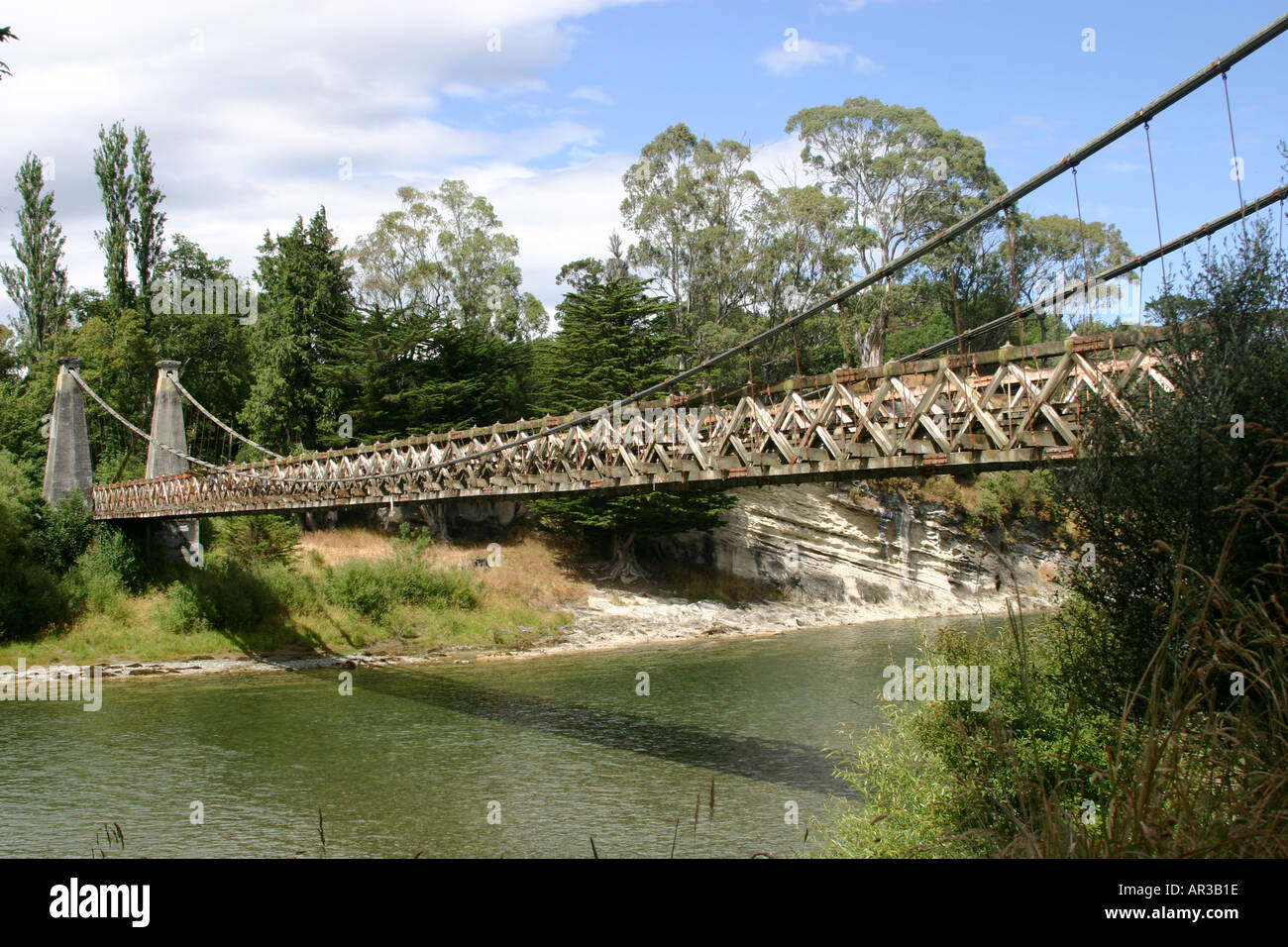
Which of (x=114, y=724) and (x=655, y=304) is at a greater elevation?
(x=655, y=304)

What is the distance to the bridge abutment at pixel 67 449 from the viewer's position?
2623 cm

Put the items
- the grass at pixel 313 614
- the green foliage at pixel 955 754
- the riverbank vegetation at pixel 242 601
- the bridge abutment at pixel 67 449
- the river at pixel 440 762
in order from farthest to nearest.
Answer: the bridge abutment at pixel 67 449 < the grass at pixel 313 614 < the riverbank vegetation at pixel 242 601 < the river at pixel 440 762 < the green foliage at pixel 955 754

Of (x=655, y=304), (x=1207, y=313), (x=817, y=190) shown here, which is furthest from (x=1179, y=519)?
(x=817, y=190)

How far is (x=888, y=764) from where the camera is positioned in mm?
10328

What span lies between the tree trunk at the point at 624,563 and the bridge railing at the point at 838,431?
15957 millimetres

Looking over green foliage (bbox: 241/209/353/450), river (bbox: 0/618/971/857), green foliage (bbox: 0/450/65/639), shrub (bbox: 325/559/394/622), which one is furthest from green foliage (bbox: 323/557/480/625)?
green foliage (bbox: 241/209/353/450)

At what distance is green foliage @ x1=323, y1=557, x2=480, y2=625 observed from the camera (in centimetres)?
2662

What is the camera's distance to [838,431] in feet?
35.7

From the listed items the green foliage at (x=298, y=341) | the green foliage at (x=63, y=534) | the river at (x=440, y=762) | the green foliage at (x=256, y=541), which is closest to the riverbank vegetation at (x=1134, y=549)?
the river at (x=440, y=762)

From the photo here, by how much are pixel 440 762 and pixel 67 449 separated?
18.2 meters

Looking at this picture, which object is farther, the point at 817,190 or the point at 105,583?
the point at 817,190

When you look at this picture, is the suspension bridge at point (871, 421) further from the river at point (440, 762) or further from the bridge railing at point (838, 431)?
the river at point (440, 762)

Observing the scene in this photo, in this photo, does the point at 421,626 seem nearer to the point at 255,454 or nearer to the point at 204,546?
the point at 204,546

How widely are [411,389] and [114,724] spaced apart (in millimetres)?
19616
